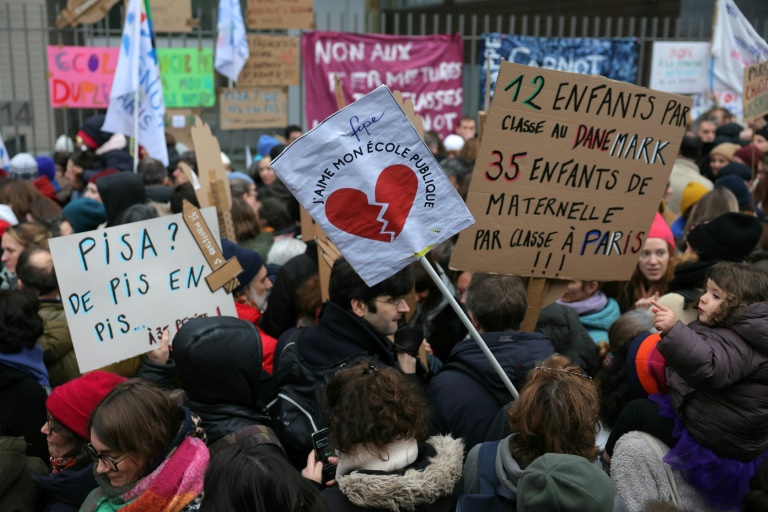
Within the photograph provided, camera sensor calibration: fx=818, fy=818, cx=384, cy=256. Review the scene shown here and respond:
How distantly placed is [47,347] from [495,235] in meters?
2.21

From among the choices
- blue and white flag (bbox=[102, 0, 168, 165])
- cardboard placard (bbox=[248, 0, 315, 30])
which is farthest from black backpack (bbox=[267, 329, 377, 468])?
cardboard placard (bbox=[248, 0, 315, 30])

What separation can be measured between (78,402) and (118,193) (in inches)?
127

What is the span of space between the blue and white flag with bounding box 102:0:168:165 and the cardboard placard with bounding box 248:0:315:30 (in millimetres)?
3844

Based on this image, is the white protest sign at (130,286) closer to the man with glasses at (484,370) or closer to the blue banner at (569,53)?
the man with glasses at (484,370)

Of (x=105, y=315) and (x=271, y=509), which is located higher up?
(x=271, y=509)

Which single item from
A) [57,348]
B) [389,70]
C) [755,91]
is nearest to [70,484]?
[57,348]

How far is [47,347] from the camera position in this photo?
395 centimetres

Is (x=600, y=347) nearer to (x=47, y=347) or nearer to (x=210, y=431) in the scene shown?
(x=210, y=431)

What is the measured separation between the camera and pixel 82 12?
11.0 meters

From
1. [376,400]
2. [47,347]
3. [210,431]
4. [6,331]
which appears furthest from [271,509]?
[47,347]

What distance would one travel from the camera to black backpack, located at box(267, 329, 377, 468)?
9.71 feet

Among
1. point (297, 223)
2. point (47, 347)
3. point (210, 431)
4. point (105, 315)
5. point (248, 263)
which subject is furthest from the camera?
point (297, 223)

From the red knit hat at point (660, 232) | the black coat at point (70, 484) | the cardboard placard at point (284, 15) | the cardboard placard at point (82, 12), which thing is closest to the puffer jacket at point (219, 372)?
the black coat at point (70, 484)

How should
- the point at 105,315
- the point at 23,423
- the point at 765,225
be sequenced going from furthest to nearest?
the point at 765,225, the point at 105,315, the point at 23,423
